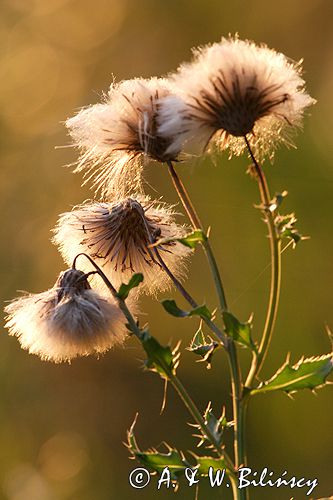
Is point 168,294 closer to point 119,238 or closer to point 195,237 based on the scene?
point 119,238

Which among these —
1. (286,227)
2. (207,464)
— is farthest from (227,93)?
(207,464)

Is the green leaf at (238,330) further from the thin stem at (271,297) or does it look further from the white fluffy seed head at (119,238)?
the white fluffy seed head at (119,238)

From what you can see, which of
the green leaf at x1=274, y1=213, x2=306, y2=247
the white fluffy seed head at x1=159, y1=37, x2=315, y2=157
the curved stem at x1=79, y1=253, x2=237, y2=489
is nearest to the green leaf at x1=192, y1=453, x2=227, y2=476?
the curved stem at x1=79, y1=253, x2=237, y2=489

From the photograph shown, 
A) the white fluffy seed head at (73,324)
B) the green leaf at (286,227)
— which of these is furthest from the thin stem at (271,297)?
the white fluffy seed head at (73,324)

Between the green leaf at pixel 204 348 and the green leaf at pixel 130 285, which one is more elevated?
the green leaf at pixel 130 285

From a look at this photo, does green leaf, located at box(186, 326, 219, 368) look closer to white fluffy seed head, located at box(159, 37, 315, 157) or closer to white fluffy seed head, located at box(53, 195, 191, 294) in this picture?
white fluffy seed head, located at box(53, 195, 191, 294)

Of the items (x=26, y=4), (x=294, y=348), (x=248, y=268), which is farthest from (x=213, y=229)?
(x=26, y=4)

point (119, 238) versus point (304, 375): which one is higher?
point (119, 238)
